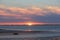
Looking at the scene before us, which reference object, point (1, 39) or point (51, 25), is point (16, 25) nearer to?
point (51, 25)

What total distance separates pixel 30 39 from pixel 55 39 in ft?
5.44

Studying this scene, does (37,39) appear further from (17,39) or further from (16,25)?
(16,25)

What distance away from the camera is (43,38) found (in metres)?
13.5

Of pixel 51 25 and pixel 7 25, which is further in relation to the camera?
pixel 51 25

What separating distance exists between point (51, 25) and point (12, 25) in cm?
594

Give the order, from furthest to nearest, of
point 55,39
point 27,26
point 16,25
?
point 16,25, point 27,26, point 55,39

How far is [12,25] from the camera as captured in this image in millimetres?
30625

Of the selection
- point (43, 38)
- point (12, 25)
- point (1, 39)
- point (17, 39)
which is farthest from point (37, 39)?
point (12, 25)

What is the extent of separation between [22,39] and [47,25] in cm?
1877

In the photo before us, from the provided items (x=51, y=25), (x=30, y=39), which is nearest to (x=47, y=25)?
(x=51, y=25)

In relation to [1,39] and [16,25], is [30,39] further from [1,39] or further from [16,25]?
[16,25]

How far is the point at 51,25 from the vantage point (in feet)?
105

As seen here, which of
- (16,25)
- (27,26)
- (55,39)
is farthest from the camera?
(16,25)

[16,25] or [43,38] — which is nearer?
[43,38]
